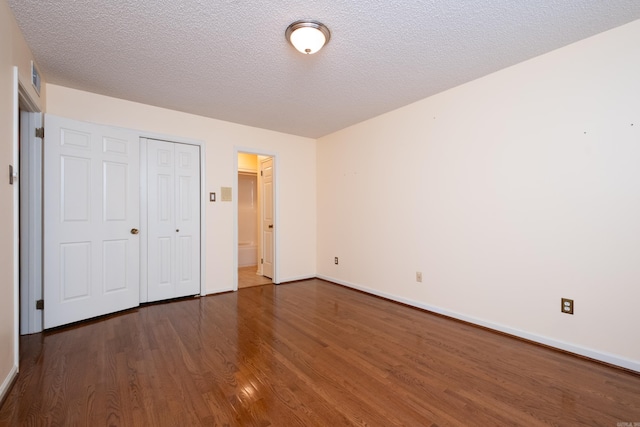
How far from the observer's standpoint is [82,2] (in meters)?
1.82

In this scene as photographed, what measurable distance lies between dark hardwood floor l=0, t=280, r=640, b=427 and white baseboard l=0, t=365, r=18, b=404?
0.05 m

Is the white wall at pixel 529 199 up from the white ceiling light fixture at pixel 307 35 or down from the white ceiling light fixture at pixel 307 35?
down

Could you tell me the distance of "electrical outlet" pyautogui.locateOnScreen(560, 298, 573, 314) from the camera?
2306 millimetres

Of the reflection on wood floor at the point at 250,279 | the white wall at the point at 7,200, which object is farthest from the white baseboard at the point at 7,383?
the reflection on wood floor at the point at 250,279

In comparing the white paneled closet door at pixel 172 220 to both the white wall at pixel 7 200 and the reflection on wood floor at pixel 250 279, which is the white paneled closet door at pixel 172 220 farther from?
the white wall at pixel 7 200

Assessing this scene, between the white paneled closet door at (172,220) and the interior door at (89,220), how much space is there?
196 mm

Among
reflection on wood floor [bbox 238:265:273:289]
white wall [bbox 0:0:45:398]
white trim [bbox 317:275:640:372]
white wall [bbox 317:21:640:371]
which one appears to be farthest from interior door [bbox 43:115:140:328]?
white trim [bbox 317:275:640:372]

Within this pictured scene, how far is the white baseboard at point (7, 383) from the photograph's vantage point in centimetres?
170

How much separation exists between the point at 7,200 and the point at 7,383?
1.17 m

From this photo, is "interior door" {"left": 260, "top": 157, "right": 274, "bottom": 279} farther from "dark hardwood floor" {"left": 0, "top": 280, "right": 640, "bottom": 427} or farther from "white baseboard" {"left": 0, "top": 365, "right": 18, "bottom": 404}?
"white baseboard" {"left": 0, "top": 365, "right": 18, "bottom": 404}

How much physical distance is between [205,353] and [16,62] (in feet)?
8.45

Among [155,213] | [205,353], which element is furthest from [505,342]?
[155,213]

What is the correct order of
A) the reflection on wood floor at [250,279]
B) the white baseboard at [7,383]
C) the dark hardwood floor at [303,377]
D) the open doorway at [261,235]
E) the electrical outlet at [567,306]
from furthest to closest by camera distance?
the open doorway at [261,235] < the reflection on wood floor at [250,279] < the electrical outlet at [567,306] < the white baseboard at [7,383] < the dark hardwood floor at [303,377]

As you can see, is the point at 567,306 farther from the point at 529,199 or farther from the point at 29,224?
the point at 29,224
